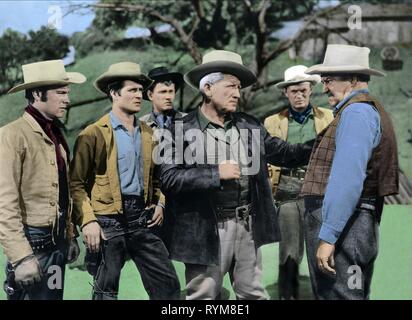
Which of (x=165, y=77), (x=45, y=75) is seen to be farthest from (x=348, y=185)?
(x=45, y=75)

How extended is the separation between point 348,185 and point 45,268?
2.41 m

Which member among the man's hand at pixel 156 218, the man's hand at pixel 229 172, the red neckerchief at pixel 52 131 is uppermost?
the red neckerchief at pixel 52 131

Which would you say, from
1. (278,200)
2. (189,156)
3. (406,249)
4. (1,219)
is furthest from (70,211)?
(406,249)

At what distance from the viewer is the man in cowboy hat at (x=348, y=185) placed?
4.76m

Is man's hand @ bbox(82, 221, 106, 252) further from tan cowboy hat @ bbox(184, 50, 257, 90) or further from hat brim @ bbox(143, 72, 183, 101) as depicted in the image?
tan cowboy hat @ bbox(184, 50, 257, 90)

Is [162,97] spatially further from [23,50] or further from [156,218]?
[23,50]

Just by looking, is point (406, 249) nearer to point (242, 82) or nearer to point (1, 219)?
point (242, 82)

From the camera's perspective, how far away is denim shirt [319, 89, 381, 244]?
473 cm

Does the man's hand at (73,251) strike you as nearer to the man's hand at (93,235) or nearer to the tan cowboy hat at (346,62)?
the man's hand at (93,235)

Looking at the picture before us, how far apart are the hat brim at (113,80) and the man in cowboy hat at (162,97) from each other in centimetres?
7

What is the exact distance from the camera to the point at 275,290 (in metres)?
5.89

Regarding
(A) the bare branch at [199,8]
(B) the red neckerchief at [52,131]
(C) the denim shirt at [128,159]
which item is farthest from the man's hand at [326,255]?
(A) the bare branch at [199,8]

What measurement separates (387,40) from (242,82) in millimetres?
1481

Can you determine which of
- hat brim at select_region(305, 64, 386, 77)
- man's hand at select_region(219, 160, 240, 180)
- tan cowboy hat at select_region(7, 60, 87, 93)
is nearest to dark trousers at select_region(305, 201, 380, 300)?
man's hand at select_region(219, 160, 240, 180)
